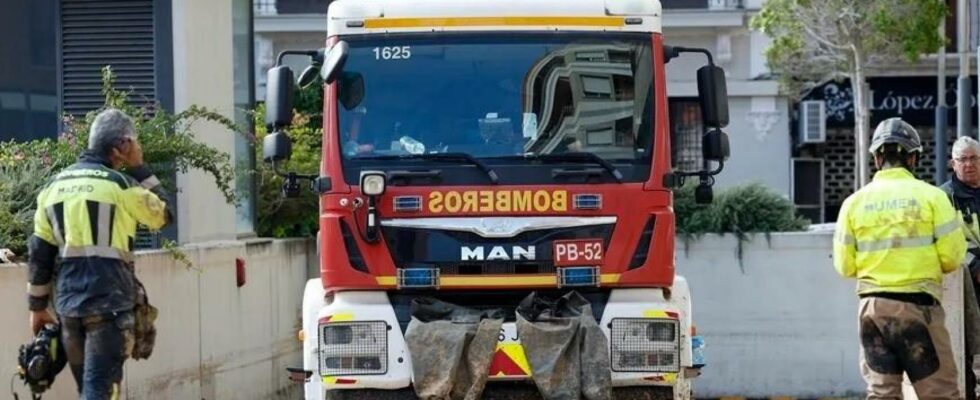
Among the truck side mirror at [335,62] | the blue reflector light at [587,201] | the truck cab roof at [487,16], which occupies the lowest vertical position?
the blue reflector light at [587,201]

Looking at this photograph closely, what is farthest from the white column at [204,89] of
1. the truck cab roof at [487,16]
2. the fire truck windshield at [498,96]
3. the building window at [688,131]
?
the building window at [688,131]

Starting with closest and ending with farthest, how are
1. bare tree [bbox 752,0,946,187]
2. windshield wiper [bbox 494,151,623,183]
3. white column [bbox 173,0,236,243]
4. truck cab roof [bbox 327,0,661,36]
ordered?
windshield wiper [bbox 494,151,623,183], truck cab roof [bbox 327,0,661,36], white column [bbox 173,0,236,243], bare tree [bbox 752,0,946,187]

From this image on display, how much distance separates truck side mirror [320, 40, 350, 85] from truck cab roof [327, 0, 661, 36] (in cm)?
17

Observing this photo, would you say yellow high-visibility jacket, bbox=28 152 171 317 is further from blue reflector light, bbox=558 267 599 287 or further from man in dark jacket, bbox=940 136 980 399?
man in dark jacket, bbox=940 136 980 399

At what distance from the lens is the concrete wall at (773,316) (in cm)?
1513

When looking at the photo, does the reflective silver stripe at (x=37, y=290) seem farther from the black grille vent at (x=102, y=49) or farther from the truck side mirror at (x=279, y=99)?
the black grille vent at (x=102, y=49)

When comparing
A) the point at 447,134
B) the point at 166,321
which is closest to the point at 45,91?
the point at 166,321

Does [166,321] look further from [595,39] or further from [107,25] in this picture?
[595,39]

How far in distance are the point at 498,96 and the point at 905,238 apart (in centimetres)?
257

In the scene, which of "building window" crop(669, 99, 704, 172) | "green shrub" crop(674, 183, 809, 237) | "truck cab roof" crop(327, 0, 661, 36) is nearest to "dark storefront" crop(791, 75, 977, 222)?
"building window" crop(669, 99, 704, 172)

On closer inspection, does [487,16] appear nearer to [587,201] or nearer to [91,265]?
[587,201]

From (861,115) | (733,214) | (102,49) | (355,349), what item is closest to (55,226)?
(355,349)

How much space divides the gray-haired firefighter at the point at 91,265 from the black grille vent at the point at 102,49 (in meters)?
4.30

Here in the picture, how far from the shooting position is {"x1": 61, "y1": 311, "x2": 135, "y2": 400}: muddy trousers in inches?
322
